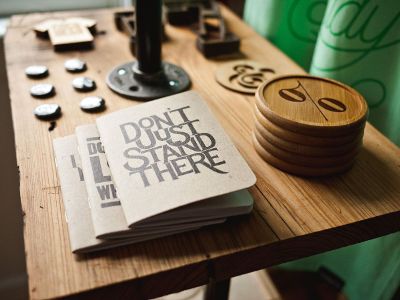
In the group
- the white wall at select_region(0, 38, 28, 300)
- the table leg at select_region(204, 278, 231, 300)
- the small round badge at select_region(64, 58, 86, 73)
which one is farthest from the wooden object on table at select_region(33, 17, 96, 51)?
the table leg at select_region(204, 278, 231, 300)

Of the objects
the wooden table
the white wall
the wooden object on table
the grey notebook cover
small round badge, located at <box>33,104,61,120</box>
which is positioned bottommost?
the white wall

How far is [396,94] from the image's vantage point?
0.76m

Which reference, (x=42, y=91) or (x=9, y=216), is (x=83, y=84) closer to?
(x=42, y=91)

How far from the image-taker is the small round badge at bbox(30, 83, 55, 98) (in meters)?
0.72

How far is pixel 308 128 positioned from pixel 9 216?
3.14ft

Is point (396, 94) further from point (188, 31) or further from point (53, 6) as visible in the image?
point (53, 6)

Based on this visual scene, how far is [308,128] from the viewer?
1.77ft

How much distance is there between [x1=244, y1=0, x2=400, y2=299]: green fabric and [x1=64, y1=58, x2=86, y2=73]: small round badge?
45 cm

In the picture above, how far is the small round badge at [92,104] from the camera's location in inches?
27.2

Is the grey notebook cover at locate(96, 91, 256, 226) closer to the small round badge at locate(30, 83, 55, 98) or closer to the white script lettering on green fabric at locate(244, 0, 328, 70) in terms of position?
the small round badge at locate(30, 83, 55, 98)

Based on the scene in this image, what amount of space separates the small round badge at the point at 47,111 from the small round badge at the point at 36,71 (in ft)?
0.36

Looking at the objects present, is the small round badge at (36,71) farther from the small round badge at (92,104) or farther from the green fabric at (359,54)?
the green fabric at (359,54)

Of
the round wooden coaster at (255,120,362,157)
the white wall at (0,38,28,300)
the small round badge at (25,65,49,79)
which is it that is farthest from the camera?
the white wall at (0,38,28,300)

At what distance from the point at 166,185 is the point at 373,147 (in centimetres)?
36
